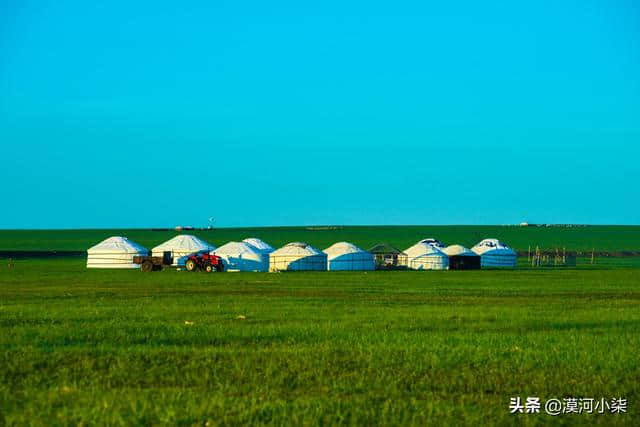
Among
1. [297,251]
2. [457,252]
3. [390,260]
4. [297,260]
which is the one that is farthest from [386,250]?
[297,260]

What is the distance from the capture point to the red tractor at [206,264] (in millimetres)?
74875

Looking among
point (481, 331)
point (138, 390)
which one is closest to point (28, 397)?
point (138, 390)

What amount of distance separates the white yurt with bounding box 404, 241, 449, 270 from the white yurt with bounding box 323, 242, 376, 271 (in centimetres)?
538

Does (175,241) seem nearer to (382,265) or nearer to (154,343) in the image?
(382,265)

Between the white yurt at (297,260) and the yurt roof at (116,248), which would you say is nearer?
the white yurt at (297,260)

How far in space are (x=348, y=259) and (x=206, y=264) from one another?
42.8 ft

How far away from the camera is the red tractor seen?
2948 inches

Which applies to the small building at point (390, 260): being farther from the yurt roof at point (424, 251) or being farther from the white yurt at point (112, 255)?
the white yurt at point (112, 255)

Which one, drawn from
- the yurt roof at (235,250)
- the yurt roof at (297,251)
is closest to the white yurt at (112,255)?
the yurt roof at (235,250)

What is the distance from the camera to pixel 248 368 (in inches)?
626

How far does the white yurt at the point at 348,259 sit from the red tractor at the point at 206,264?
Result: 34.8ft

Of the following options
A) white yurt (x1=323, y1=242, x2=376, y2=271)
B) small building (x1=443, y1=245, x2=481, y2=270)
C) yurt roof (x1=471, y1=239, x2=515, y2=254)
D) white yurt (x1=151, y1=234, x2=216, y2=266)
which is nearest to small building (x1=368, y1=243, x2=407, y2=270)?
white yurt (x1=323, y1=242, x2=376, y2=271)

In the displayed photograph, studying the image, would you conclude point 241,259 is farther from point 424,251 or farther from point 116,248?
point 424,251

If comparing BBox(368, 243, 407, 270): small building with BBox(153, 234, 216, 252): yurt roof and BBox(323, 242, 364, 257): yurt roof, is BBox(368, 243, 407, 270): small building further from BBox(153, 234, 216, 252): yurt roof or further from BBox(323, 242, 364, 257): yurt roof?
BBox(153, 234, 216, 252): yurt roof
